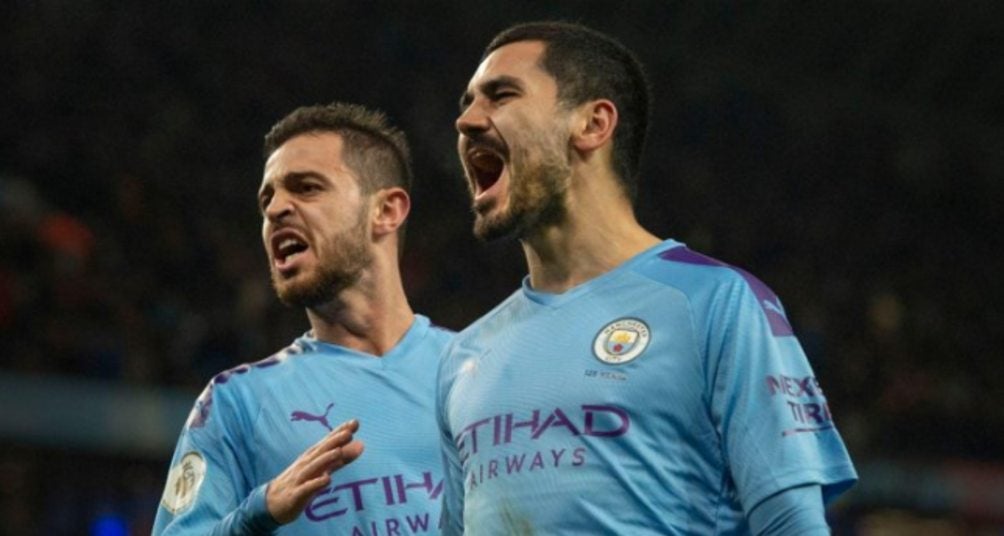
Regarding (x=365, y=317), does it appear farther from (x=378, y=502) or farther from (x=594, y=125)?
(x=594, y=125)

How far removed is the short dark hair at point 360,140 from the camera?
13.8 ft

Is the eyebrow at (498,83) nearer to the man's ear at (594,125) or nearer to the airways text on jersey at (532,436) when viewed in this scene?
the man's ear at (594,125)

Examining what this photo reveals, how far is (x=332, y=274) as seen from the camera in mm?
4016

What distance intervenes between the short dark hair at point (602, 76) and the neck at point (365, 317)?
1.02 metres

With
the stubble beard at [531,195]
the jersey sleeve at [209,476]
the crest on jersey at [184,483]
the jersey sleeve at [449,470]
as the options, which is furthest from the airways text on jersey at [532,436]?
the crest on jersey at [184,483]

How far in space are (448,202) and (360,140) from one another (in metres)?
7.63

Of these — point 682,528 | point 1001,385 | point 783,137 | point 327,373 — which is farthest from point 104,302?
point 783,137

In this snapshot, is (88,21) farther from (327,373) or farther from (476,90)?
(476,90)

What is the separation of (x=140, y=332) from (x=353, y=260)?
4388 mm

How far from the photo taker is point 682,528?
2650mm

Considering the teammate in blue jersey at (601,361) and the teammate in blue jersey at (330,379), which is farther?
the teammate in blue jersey at (330,379)

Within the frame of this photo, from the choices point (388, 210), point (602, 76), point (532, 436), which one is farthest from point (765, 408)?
point (388, 210)

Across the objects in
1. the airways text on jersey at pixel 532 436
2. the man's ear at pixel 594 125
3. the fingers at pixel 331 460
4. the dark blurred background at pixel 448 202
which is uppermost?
the dark blurred background at pixel 448 202

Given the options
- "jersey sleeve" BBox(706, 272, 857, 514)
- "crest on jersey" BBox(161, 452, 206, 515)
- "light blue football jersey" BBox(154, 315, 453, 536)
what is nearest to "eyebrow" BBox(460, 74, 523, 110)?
"jersey sleeve" BBox(706, 272, 857, 514)
